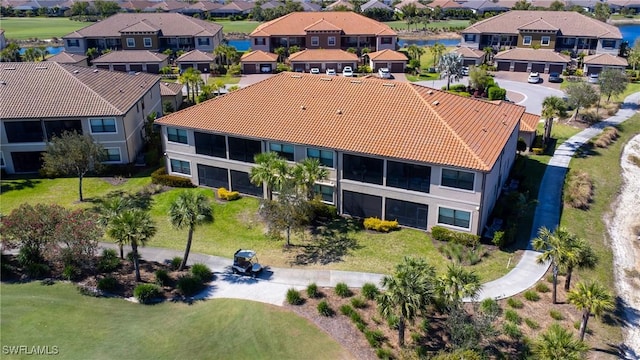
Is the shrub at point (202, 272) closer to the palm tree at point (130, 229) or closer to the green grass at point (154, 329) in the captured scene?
the green grass at point (154, 329)

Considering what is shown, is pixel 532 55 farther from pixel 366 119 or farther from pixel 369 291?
pixel 369 291

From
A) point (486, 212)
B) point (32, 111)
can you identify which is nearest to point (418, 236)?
point (486, 212)

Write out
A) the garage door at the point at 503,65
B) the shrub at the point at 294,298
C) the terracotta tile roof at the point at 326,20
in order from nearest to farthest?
the shrub at the point at 294,298 → the garage door at the point at 503,65 → the terracotta tile roof at the point at 326,20

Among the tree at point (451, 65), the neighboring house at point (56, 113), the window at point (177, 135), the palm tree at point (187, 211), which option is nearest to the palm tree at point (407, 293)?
the palm tree at point (187, 211)

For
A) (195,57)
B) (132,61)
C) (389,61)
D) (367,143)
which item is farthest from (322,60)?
(367,143)

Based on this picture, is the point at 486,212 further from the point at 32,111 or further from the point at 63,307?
the point at 32,111

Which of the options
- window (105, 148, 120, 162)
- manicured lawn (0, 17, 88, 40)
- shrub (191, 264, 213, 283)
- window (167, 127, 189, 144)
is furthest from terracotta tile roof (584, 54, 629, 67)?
manicured lawn (0, 17, 88, 40)

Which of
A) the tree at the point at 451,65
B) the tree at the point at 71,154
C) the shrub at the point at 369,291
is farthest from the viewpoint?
the tree at the point at 451,65

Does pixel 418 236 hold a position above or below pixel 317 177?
below

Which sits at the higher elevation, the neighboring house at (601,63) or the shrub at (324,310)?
the neighboring house at (601,63)
